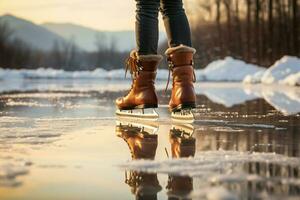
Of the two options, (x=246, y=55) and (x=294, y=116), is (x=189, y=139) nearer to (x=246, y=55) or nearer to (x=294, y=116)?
(x=294, y=116)

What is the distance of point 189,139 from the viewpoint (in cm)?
284

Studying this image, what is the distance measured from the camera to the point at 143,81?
3.79 metres

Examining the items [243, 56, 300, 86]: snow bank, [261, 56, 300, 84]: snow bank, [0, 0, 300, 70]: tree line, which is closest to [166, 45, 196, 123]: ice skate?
[243, 56, 300, 86]: snow bank

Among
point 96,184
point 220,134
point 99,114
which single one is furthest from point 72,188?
point 99,114

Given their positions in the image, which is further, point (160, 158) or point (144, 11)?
point (144, 11)

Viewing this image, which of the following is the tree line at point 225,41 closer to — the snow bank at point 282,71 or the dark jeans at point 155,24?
the snow bank at point 282,71

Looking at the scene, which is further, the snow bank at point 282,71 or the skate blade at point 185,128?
the snow bank at point 282,71

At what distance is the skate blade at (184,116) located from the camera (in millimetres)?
3676

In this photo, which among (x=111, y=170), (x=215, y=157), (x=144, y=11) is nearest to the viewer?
(x=111, y=170)

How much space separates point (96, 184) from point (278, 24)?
30392 millimetres

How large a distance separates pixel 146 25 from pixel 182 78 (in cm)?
42

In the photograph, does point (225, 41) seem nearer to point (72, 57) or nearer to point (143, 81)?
point (72, 57)

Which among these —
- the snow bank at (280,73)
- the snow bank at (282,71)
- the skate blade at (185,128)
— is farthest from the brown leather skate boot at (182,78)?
the snow bank at (282,71)

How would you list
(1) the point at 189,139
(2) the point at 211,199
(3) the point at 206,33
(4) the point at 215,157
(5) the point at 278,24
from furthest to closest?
(3) the point at 206,33
(5) the point at 278,24
(1) the point at 189,139
(4) the point at 215,157
(2) the point at 211,199
